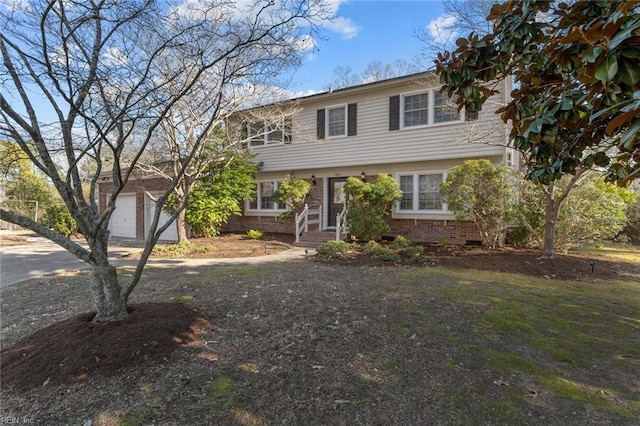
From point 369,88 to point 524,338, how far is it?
33.5 feet

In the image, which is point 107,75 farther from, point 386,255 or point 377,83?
point 377,83

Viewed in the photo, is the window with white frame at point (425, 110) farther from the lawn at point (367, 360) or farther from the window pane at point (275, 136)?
the lawn at point (367, 360)

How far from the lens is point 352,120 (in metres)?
12.7

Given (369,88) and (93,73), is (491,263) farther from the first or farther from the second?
(93,73)

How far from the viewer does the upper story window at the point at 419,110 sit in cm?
1092

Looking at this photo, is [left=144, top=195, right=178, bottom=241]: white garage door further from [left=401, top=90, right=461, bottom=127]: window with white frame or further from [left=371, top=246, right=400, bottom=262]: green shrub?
[left=401, top=90, right=461, bottom=127]: window with white frame

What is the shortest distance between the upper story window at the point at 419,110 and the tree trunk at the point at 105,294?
33.1ft

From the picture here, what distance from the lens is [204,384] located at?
271cm

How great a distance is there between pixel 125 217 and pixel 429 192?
14.1 meters

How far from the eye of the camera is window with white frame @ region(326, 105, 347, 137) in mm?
12977

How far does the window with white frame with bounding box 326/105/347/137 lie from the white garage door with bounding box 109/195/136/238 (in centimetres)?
992

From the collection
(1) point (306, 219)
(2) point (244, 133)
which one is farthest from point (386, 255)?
(2) point (244, 133)

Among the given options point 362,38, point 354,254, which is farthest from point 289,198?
point 362,38

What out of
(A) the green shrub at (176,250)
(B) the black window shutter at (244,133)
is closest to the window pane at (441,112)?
(B) the black window shutter at (244,133)
